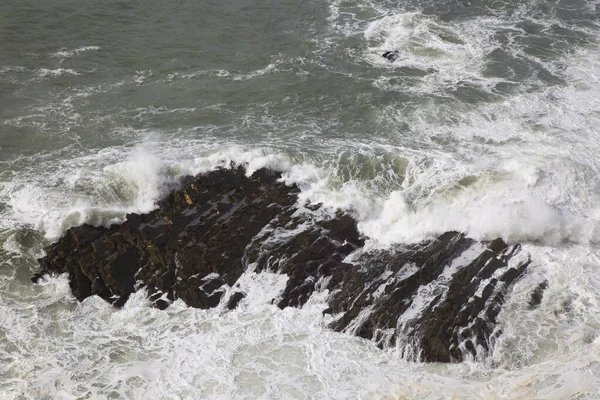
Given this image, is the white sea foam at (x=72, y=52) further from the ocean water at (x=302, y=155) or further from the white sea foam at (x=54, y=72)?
the white sea foam at (x=54, y=72)

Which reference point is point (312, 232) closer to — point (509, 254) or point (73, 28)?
point (509, 254)

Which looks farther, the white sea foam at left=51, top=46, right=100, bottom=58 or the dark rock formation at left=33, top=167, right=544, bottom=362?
the white sea foam at left=51, top=46, right=100, bottom=58

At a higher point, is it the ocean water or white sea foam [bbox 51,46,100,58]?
white sea foam [bbox 51,46,100,58]

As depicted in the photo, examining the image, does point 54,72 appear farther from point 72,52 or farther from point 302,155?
point 302,155

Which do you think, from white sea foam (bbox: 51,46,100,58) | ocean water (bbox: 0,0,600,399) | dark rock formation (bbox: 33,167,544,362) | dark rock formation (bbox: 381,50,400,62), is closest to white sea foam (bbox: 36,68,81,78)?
ocean water (bbox: 0,0,600,399)

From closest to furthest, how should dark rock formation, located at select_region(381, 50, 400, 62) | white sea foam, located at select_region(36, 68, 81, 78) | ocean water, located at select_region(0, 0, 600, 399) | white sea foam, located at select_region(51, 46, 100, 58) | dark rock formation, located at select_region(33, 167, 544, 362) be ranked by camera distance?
ocean water, located at select_region(0, 0, 600, 399) → dark rock formation, located at select_region(33, 167, 544, 362) → white sea foam, located at select_region(36, 68, 81, 78) → white sea foam, located at select_region(51, 46, 100, 58) → dark rock formation, located at select_region(381, 50, 400, 62)

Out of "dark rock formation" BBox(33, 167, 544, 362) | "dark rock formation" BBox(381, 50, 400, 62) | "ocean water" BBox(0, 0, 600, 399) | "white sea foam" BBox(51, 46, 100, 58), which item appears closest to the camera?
"ocean water" BBox(0, 0, 600, 399)

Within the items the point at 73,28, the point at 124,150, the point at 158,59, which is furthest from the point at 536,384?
the point at 73,28

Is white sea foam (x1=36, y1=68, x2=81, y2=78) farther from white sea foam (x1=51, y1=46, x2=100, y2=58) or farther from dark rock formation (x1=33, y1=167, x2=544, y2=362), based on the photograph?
dark rock formation (x1=33, y1=167, x2=544, y2=362)
